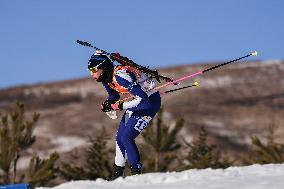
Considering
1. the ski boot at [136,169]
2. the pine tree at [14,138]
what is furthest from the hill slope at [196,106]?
the ski boot at [136,169]

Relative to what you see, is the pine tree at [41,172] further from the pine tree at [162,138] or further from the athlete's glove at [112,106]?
the athlete's glove at [112,106]

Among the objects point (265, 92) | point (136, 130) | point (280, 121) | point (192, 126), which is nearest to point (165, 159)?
point (136, 130)

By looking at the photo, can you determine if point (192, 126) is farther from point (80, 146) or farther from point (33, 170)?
point (33, 170)

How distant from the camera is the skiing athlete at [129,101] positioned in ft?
25.2

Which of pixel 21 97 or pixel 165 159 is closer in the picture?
pixel 165 159

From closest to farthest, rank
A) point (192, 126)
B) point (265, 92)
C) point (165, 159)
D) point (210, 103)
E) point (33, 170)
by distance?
point (33, 170) < point (165, 159) < point (192, 126) < point (210, 103) < point (265, 92)

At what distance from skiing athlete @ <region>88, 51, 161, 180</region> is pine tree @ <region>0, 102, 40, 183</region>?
34.8ft

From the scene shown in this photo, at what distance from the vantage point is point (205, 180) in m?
6.66

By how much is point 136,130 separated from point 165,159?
42.1ft

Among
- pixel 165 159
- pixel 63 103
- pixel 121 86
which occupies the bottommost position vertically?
pixel 165 159

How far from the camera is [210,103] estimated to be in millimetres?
68562

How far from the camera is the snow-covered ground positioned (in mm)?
6168

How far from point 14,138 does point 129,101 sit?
1179 cm

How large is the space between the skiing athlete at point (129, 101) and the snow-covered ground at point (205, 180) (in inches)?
31.5
